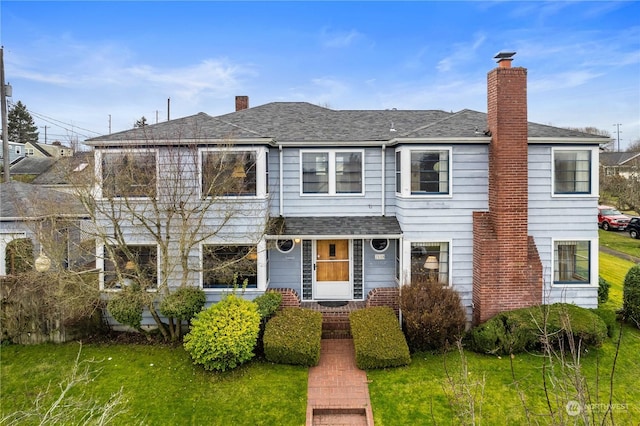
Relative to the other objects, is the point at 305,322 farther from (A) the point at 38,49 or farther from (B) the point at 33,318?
(A) the point at 38,49

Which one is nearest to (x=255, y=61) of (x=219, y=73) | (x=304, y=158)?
(x=219, y=73)

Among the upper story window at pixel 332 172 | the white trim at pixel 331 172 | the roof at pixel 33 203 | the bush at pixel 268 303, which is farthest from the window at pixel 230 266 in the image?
the roof at pixel 33 203

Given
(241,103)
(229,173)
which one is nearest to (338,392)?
(229,173)

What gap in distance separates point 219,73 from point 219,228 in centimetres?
1468

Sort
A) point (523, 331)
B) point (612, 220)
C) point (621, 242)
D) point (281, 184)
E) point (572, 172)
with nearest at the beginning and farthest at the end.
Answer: point (523, 331)
point (572, 172)
point (281, 184)
point (621, 242)
point (612, 220)

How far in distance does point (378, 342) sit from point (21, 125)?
234ft

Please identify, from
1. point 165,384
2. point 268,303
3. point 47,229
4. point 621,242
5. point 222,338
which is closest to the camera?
point 165,384

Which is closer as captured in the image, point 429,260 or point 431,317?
point 431,317

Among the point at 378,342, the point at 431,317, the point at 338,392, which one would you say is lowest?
the point at 338,392

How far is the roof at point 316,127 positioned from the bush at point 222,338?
16.2 ft

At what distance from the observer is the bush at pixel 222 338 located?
28.3 ft

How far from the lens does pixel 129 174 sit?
1009 cm

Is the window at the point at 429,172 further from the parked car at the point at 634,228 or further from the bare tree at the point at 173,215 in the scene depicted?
the parked car at the point at 634,228

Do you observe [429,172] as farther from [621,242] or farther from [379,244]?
[621,242]
